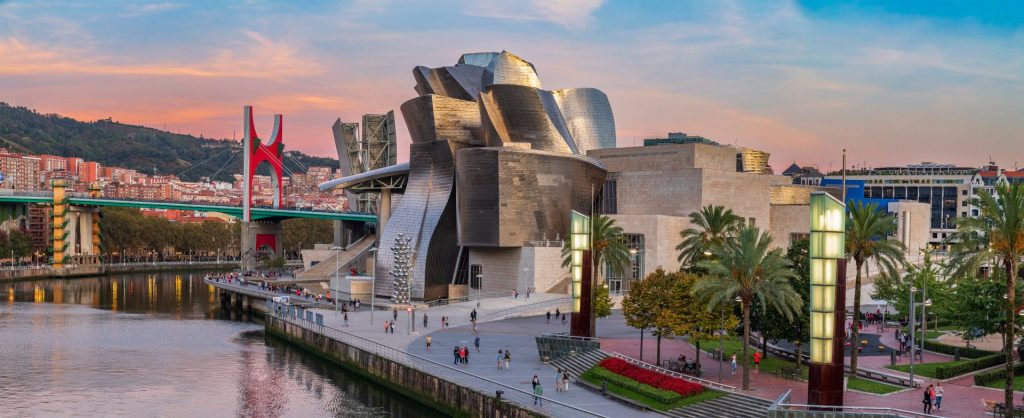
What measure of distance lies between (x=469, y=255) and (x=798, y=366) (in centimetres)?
4405

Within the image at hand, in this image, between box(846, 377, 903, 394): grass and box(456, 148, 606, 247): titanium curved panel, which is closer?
box(846, 377, 903, 394): grass

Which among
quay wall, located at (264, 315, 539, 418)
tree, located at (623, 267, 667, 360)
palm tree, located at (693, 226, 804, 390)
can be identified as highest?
palm tree, located at (693, 226, 804, 390)

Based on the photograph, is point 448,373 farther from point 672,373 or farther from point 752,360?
point 752,360

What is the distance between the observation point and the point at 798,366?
41.6 metres

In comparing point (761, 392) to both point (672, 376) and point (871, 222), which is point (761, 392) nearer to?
point (672, 376)

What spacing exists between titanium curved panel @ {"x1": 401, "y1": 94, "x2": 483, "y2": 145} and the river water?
815 inches

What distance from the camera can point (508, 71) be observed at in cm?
9100

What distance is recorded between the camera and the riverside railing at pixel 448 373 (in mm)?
35034

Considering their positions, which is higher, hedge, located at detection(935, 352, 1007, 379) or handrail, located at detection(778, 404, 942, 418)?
handrail, located at detection(778, 404, 942, 418)

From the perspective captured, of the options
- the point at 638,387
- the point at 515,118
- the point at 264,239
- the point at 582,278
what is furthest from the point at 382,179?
the point at 638,387

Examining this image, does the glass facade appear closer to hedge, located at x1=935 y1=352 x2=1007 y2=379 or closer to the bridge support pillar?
hedge, located at x1=935 y1=352 x2=1007 y2=379

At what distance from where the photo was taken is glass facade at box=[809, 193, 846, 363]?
31.8 meters

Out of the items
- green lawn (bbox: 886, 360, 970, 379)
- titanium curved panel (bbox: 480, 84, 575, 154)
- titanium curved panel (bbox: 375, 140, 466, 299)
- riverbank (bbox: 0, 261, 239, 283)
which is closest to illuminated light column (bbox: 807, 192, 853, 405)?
green lawn (bbox: 886, 360, 970, 379)

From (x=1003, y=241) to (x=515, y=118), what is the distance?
53000 millimetres
